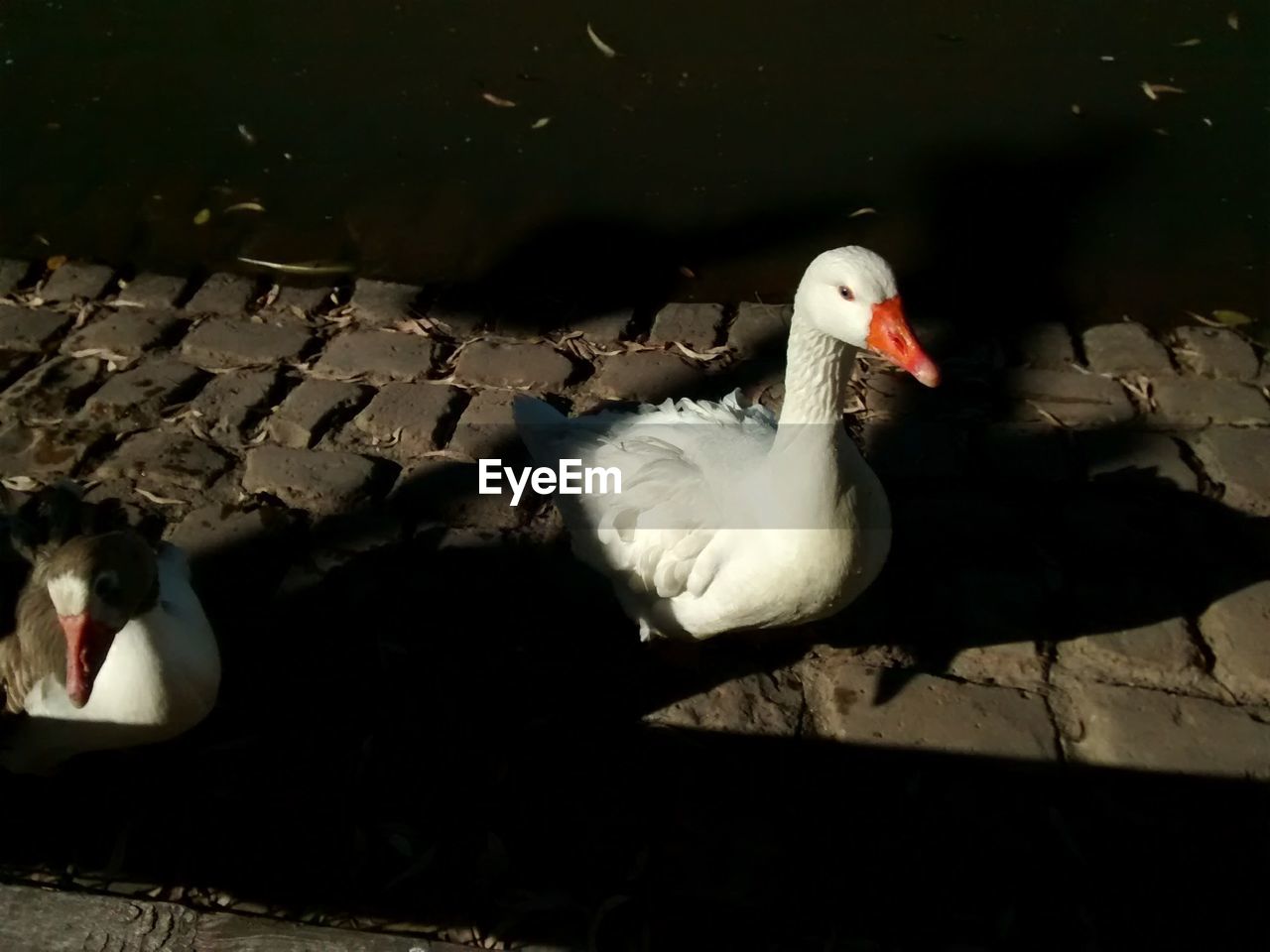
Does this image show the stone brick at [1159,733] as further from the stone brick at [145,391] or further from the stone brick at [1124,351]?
the stone brick at [145,391]

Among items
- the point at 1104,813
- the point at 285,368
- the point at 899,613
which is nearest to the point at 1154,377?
the point at 899,613

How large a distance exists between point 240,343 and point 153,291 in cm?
56

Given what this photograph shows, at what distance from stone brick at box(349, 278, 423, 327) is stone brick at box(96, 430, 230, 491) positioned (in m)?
0.84

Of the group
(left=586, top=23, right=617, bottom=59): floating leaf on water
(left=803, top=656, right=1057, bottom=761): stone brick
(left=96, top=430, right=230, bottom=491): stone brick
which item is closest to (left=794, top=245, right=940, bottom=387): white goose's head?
(left=803, top=656, right=1057, bottom=761): stone brick

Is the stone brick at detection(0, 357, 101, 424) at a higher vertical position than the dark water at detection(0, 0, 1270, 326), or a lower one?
lower

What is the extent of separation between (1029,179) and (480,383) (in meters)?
2.34

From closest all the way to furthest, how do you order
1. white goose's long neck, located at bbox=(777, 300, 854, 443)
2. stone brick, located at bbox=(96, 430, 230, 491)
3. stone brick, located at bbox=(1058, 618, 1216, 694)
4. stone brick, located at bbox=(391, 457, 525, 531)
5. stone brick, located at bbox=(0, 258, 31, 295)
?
white goose's long neck, located at bbox=(777, 300, 854, 443) < stone brick, located at bbox=(1058, 618, 1216, 694) < stone brick, located at bbox=(391, 457, 525, 531) < stone brick, located at bbox=(96, 430, 230, 491) < stone brick, located at bbox=(0, 258, 31, 295)

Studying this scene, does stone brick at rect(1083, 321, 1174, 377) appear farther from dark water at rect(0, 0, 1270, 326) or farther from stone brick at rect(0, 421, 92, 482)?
stone brick at rect(0, 421, 92, 482)

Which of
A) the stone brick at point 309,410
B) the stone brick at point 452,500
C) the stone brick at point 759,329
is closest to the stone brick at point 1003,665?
the stone brick at point 452,500

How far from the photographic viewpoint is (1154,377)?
3686 mm

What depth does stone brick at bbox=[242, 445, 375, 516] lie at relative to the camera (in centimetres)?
328

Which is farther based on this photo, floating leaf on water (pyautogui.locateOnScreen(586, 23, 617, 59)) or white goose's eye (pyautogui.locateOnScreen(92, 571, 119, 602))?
floating leaf on water (pyautogui.locateOnScreen(586, 23, 617, 59))

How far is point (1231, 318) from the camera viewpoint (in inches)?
159

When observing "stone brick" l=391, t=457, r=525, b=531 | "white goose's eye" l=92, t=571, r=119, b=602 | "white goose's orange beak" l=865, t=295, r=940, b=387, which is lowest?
"stone brick" l=391, t=457, r=525, b=531
